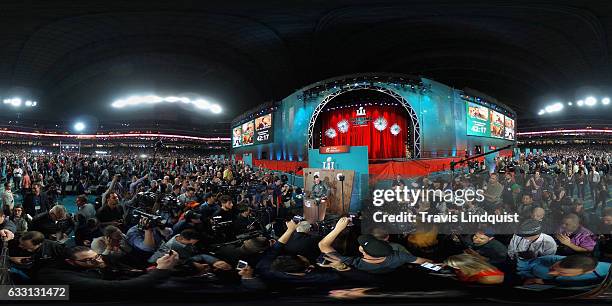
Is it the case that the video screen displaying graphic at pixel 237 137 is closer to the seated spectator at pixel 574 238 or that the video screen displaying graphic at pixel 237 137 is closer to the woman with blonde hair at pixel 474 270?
the woman with blonde hair at pixel 474 270

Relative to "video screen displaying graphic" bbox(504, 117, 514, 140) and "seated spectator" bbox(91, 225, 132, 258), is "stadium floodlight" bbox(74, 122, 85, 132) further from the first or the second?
"video screen displaying graphic" bbox(504, 117, 514, 140)

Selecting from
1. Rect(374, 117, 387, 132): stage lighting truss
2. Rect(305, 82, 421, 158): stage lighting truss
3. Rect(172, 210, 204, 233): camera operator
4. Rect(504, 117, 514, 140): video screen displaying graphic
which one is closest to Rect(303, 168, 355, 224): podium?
Rect(305, 82, 421, 158): stage lighting truss

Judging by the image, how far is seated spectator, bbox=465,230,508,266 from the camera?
9.80ft

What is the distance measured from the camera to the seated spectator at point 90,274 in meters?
2.91

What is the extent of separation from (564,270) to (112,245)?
16.0 feet

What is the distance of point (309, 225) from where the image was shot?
9.98 feet

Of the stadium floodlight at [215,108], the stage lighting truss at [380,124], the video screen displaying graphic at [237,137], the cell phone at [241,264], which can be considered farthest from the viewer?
the stadium floodlight at [215,108]

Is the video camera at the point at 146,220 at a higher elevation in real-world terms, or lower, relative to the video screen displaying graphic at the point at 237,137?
lower

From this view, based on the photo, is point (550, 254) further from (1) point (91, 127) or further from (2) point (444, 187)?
(1) point (91, 127)

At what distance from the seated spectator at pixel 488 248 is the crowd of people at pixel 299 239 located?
11 millimetres

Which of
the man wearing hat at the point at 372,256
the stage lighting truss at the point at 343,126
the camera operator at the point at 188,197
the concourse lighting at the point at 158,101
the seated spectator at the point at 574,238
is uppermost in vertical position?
the concourse lighting at the point at 158,101

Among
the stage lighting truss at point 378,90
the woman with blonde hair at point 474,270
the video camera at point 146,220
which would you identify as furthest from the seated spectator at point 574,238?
the video camera at point 146,220

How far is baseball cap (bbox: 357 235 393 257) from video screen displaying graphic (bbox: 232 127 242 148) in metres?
1.76

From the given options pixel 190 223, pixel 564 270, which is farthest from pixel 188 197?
pixel 564 270
